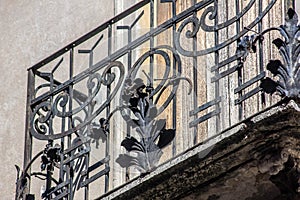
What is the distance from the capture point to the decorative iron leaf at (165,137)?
998cm

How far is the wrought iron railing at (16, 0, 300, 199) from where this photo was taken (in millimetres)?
9922

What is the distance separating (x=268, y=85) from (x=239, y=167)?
1.51 feet

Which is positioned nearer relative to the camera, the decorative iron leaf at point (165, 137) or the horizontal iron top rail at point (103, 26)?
the decorative iron leaf at point (165, 137)

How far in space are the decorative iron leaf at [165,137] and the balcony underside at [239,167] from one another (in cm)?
18

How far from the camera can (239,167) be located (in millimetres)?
9789

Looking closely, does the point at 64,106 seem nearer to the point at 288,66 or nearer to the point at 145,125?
the point at 145,125

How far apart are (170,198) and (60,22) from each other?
7.74 ft

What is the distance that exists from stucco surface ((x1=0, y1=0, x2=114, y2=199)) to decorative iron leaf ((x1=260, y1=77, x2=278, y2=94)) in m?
2.42

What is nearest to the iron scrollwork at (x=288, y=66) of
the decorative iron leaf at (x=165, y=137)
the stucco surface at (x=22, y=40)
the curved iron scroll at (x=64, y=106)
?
the decorative iron leaf at (x=165, y=137)

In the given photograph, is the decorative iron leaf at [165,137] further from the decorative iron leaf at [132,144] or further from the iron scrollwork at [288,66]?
the iron scrollwork at [288,66]

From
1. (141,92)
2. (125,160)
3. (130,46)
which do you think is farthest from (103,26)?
(125,160)

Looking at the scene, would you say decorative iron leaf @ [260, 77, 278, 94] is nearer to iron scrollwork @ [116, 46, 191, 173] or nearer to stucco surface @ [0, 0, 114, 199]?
iron scrollwork @ [116, 46, 191, 173]

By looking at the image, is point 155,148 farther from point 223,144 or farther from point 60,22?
point 60,22

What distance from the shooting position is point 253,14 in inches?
446
